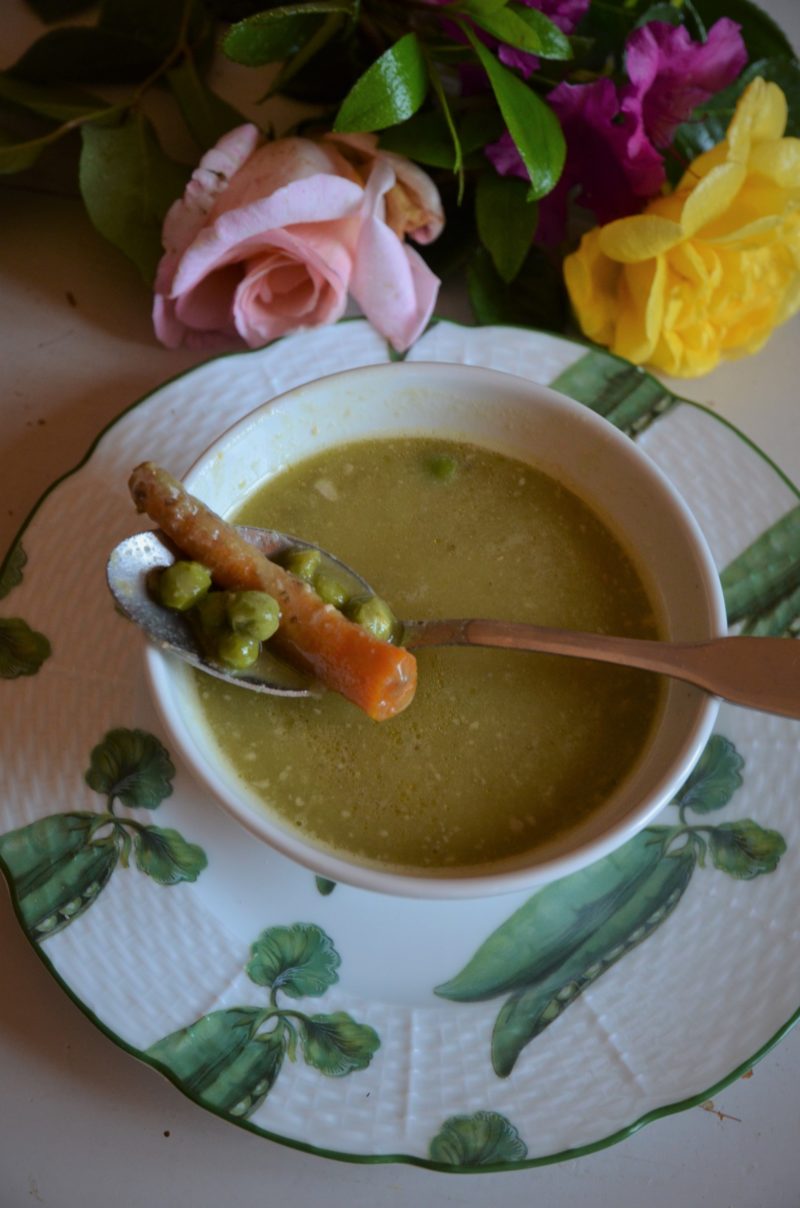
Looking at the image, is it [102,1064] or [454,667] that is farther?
[454,667]

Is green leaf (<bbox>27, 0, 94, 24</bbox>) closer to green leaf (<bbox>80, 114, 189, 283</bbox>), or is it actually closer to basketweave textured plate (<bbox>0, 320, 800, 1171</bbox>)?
green leaf (<bbox>80, 114, 189, 283</bbox>)

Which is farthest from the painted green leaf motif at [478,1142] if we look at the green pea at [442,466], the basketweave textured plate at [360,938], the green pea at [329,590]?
the green pea at [442,466]

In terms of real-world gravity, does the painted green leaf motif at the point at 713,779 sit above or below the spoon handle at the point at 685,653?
below

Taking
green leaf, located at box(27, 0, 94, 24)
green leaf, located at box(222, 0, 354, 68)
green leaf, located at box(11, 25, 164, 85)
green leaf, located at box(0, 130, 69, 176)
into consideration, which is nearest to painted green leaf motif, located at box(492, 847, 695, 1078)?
green leaf, located at box(222, 0, 354, 68)

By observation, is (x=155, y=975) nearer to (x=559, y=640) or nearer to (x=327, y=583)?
(x=327, y=583)

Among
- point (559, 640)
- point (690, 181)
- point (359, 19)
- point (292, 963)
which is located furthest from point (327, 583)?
point (359, 19)

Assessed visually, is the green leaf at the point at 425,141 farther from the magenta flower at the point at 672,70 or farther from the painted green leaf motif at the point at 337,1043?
the painted green leaf motif at the point at 337,1043
